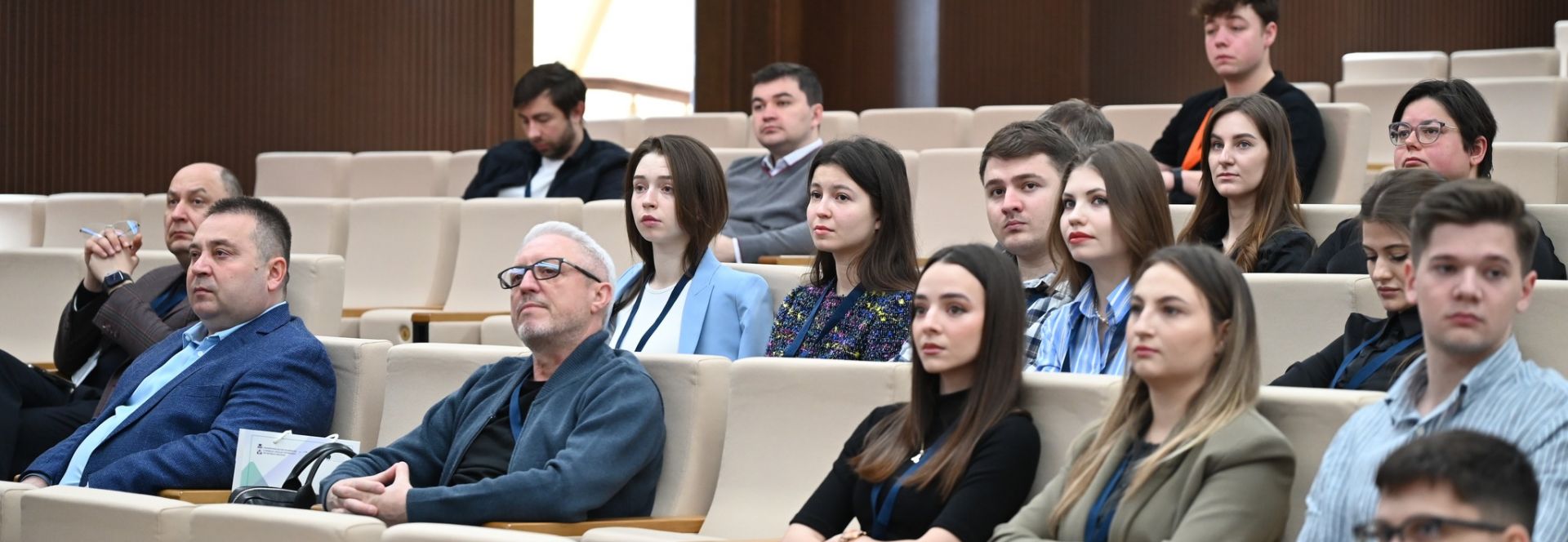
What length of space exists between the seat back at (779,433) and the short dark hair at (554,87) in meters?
2.50

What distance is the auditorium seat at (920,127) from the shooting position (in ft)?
17.7

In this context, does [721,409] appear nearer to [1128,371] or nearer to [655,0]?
[1128,371]

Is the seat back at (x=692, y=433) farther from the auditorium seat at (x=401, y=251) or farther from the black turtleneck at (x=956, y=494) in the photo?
the auditorium seat at (x=401, y=251)

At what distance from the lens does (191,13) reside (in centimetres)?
630

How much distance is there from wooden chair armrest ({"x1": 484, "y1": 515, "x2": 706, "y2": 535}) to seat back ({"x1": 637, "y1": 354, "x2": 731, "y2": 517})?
65mm

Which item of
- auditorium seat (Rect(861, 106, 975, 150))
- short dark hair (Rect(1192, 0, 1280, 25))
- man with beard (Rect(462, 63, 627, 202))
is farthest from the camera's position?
auditorium seat (Rect(861, 106, 975, 150))

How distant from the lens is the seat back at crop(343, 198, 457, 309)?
15.1 ft

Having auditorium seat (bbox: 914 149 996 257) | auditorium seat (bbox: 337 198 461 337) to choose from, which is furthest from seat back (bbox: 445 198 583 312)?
auditorium seat (bbox: 914 149 996 257)

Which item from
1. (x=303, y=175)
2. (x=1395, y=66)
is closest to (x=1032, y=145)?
(x=303, y=175)

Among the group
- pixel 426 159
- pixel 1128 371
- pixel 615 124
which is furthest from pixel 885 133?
pixel 1128 371

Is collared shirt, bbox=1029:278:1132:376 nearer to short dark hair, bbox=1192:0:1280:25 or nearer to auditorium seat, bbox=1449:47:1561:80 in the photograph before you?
short dark hair, bbox=1192:0:1280:25

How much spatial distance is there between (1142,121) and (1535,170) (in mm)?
1461

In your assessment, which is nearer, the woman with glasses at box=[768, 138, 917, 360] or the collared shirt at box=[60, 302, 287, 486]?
the woman with glasses at box=[768, 138, 917, 360]

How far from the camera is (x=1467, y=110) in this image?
300cm
